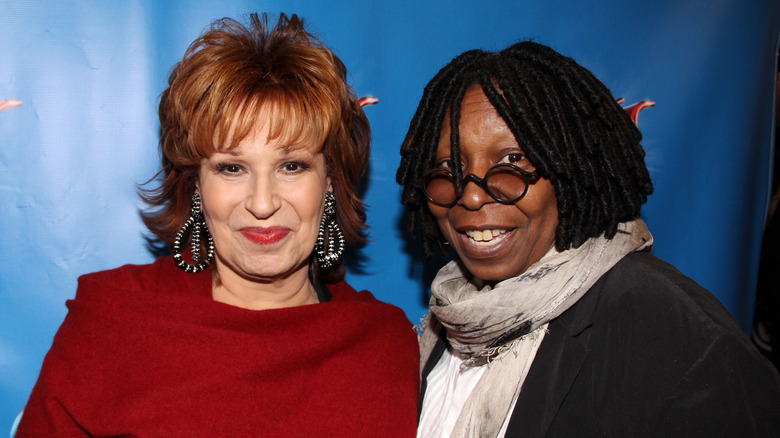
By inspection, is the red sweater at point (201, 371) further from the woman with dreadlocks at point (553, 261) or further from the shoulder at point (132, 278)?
the woman with dreadlocks at point (553, 261)

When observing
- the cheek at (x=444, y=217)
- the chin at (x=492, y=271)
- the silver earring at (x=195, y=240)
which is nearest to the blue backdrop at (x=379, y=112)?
the silver earring at (x=195, y=240)

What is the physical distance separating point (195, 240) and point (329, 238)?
385 millimetres

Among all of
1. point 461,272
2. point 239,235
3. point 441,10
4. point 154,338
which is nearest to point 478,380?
point 461,272

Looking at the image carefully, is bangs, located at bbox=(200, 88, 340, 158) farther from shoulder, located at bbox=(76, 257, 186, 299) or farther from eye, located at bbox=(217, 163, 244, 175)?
shoulder, located at bbox=(76, 257, 186, 299)

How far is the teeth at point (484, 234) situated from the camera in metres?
1.35

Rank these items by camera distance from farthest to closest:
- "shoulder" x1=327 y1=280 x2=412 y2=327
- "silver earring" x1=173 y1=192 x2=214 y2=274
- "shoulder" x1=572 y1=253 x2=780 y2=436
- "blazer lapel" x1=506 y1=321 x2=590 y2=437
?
"shoulder" x1=327 y1=280 x2=412 y2=327, "silver earring" x1=173 y1=192 x2=214 y2=274, "blazer lapel" x1=506 y1=321 x2=590 y2=437, "shoulder" x1=572 y1=253 x2=780 y2=436

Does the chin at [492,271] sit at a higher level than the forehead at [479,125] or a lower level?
lower

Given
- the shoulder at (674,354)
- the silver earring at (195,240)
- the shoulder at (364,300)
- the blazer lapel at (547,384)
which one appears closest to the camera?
the shoulder at (674,354)

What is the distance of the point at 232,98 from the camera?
140cm

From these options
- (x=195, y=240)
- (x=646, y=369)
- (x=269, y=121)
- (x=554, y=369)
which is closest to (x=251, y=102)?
(x=269, y=121)

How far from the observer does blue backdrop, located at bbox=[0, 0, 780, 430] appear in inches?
68.7

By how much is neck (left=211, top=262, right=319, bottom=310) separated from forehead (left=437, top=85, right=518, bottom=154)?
638 millimetres

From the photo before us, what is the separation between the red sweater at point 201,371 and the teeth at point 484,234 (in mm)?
466

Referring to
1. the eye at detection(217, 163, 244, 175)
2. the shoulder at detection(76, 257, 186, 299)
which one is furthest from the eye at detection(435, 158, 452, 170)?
the shoulder at detection(76, 257, 186, 299)
